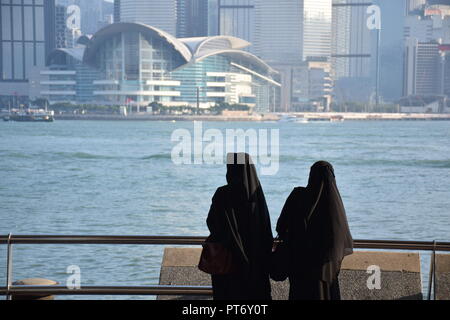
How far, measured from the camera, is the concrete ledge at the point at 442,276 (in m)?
2.29

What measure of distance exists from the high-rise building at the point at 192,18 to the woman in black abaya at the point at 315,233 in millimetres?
65434

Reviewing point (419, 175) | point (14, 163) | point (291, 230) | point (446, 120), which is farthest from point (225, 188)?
point (446, 120)

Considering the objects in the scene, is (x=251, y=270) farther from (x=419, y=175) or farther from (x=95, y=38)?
(x=95, y=38)

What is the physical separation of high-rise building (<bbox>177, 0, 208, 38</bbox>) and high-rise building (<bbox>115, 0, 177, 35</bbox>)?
3.62ft

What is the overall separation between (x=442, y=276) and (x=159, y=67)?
165 ft

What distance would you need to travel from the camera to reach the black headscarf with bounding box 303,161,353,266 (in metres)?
1.82

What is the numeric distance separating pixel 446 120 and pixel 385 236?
49.6 meters

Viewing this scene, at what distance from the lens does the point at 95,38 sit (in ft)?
169

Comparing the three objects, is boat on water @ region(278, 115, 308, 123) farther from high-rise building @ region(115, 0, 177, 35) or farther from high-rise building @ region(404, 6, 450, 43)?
high-rise building @ region(404, 6, 450, 43)

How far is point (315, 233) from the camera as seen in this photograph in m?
1.88

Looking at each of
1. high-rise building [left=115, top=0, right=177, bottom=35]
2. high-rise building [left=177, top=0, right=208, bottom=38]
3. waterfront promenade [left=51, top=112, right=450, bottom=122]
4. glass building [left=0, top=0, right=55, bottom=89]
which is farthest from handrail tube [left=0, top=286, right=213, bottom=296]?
high-rise building [left=177, top=0, right=208, bottom=38]

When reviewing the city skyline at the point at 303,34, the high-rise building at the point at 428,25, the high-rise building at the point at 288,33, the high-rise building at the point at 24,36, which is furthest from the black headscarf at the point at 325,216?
the high-rise building at the point at 428,25

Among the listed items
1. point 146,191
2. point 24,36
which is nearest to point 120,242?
point 146,191

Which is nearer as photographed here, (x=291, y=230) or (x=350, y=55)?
(x=291, y=230)
